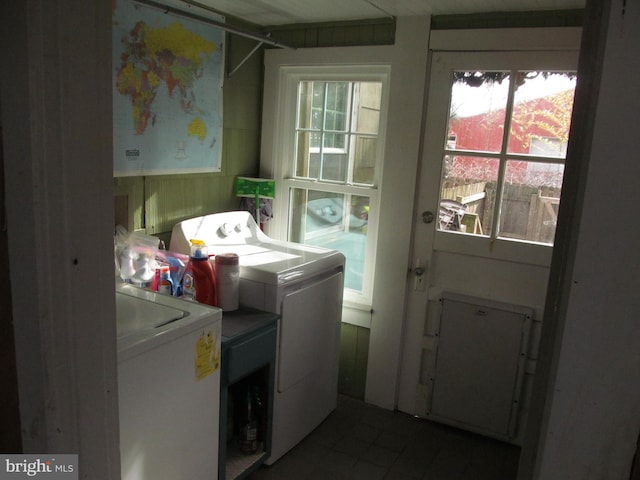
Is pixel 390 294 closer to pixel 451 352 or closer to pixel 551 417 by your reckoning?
pixel 451 352

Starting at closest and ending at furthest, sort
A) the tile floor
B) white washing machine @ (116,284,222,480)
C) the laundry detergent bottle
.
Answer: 1. white washing machine @ (116,284,222,480)
2. the laundry detergent bottle
3. the tile floor

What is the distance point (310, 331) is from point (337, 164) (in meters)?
1.03

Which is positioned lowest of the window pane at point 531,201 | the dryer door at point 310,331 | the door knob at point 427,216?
the dryer door at point 310,331

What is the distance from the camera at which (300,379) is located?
99.5 inches

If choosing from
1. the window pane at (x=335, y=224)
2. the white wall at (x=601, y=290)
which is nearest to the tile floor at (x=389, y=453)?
the window pane at (x=335, y=224)

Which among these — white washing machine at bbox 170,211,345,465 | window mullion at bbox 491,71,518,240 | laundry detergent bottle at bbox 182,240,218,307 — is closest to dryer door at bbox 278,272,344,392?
white washing machine at bbox 170,211,345,465

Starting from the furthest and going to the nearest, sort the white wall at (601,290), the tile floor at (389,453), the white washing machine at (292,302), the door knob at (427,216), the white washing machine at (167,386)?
the door knob at (427,216) → the tile floor at (389,453) → the white washing machine at (292,302) → the white washing machine at (167,386) → the white wall at (601,290)

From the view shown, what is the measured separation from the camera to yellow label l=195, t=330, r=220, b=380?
1.79 metres

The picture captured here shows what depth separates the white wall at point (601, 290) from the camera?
0.72 meters

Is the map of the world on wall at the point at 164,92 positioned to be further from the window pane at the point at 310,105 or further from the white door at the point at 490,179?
the white door at the point at 490,179

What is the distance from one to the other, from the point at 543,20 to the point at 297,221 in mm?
1687

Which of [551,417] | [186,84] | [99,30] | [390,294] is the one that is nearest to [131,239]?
[186,84]

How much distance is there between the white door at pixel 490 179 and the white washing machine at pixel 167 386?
1.36 meters

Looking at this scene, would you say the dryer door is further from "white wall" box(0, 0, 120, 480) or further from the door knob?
"white wall" box(0, 0, 120, 480)
